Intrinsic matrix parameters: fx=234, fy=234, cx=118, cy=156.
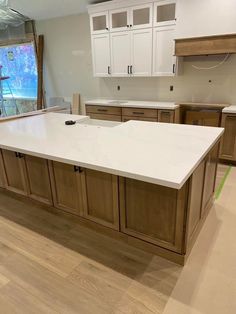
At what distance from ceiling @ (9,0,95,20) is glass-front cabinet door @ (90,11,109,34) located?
31 centimetres

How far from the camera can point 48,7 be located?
15.6 ft

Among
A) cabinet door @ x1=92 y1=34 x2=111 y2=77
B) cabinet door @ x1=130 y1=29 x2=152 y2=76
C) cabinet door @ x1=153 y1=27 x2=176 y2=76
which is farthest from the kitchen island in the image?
cabinet door @ x1=92 y1=34 x2=111 y2=77

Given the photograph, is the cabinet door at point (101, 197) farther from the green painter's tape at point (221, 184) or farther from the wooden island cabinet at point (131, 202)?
the green painter's tape at point (221, 184)

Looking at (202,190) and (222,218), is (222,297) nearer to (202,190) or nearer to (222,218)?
(202,190)

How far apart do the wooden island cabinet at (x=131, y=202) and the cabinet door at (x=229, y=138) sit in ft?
4.30

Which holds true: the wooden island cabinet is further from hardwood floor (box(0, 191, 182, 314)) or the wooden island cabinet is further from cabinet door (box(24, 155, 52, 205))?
hardwood floor (box(0, 191, 182, 314))

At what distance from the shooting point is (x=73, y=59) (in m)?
5.27

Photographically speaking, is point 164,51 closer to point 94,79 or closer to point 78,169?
point 94,79

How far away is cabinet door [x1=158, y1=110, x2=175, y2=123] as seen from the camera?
3750 millimetres


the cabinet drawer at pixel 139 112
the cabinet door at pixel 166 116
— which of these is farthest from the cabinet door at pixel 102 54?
the cabinet door at pixel 166 116

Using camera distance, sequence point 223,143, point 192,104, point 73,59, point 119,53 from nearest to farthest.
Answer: point 223,143, point 192,104, point 119,53, point 73,59

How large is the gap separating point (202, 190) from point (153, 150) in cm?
60

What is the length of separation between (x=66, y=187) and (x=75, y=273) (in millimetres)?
722

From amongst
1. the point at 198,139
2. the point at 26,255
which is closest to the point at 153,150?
the point at 198,139
